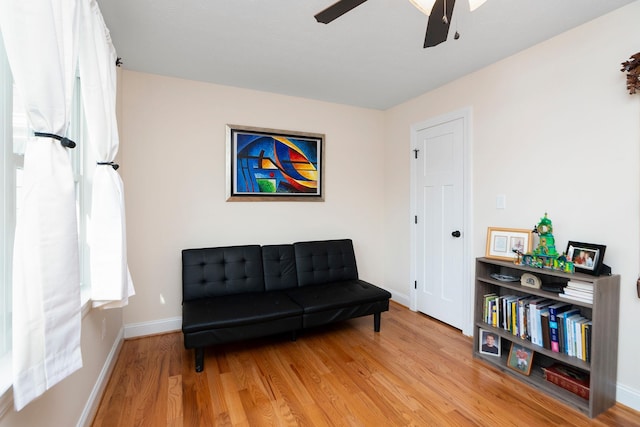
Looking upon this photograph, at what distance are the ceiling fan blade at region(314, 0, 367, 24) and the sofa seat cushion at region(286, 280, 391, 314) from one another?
2.10 meters

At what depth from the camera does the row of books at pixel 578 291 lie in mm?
1877

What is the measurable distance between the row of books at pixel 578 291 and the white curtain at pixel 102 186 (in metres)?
2.78

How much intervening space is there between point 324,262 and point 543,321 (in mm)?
1962

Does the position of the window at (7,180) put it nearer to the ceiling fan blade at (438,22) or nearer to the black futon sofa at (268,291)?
the black futon sofa at (268,291)

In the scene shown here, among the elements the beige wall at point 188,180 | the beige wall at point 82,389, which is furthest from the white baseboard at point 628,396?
the beige wall at point 82,389

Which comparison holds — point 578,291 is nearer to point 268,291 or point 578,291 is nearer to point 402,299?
point 402,299

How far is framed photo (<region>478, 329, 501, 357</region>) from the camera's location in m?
2.44

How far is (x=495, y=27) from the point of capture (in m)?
2.10

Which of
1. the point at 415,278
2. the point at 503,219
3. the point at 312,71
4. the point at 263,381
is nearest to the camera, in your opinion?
the point at 263,381

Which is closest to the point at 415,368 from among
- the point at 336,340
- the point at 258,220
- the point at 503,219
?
the point at 336,340

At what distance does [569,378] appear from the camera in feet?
6.60

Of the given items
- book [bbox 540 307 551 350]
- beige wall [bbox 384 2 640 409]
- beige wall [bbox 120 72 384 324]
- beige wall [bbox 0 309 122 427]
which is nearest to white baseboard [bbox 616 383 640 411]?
beige wall [bbox 384 2 640 409]

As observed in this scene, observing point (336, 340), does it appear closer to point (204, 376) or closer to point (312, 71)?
point (204, 376)

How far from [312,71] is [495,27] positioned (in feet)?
4.84
